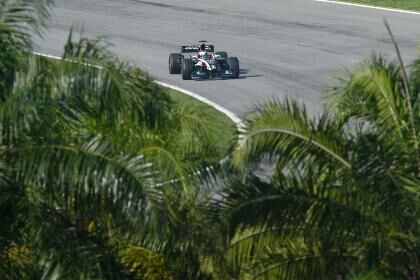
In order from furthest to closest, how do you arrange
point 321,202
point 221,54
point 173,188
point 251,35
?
point 251,35, point 221,54, point 173,188, point 321,202

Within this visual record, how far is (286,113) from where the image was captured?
34.3 feet

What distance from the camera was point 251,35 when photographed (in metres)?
34.4

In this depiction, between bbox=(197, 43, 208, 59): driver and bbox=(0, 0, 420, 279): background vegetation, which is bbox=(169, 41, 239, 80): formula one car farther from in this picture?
bbox=(0, 0, 420, 279): background vegetation

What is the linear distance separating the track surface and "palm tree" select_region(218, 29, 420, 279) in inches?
587

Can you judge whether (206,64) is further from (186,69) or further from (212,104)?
(212,104)

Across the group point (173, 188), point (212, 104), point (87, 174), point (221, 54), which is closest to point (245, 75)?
point (221, 54)

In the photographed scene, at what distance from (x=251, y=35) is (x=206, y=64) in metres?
5.94

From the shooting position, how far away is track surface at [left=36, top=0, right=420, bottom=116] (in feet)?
93.2

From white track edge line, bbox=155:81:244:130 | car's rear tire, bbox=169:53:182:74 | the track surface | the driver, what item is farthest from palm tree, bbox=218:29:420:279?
car's rear tire, bbox=169:53:182:74

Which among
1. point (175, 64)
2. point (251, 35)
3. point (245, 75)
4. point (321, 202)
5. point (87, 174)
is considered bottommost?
point (251, 35)

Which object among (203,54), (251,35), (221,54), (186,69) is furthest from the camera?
(251,35)

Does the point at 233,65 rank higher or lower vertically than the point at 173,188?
lower

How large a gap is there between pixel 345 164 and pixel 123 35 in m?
24.5

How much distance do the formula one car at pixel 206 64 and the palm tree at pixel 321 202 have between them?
59.4 ft
